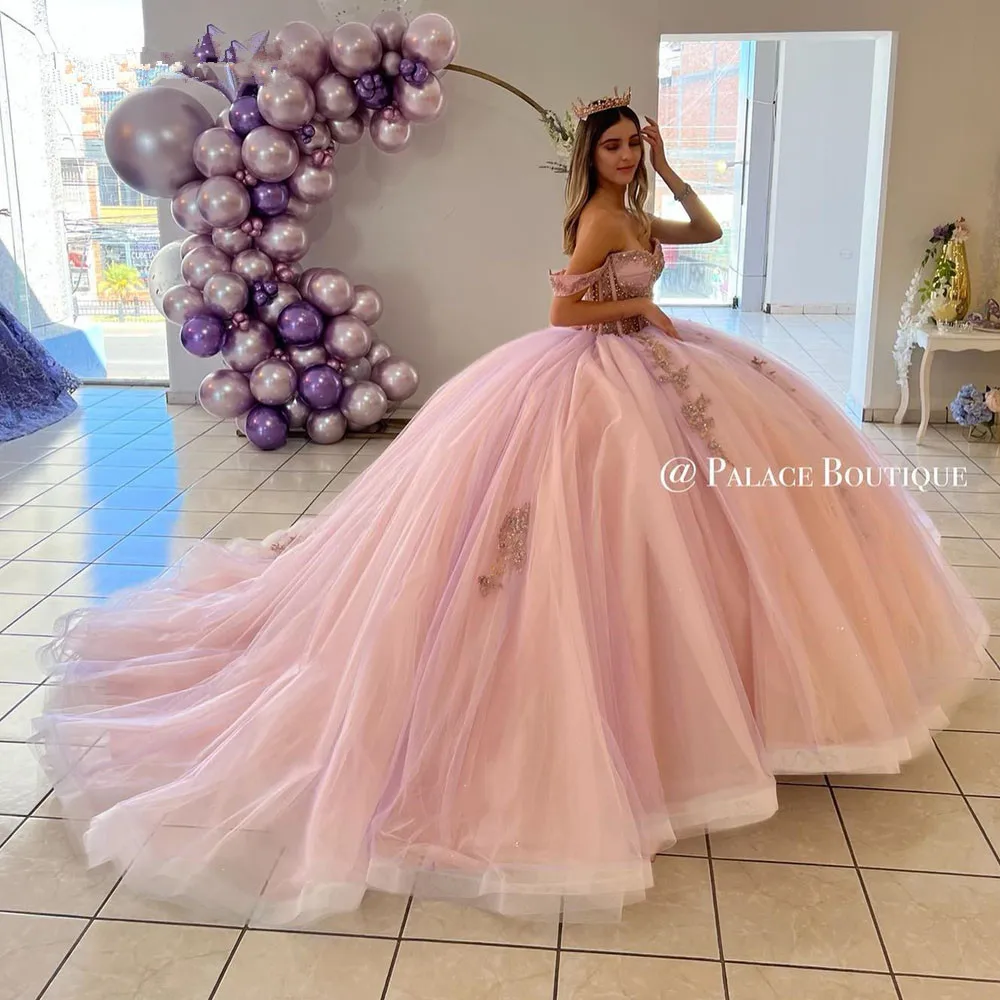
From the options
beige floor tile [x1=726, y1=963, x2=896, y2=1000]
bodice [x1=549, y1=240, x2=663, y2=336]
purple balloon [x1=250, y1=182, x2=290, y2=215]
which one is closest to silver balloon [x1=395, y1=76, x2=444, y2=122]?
purple balloon [x1=250, y1=182, x2=290, y2=215]

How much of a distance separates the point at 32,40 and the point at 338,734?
20.0 ft

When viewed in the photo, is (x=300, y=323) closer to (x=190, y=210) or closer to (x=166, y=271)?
(x=190, y=210)

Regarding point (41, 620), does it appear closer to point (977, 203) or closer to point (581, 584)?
point (581, 584)

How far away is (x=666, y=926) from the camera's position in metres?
2.12

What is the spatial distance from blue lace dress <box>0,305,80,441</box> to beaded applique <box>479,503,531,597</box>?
176 inches

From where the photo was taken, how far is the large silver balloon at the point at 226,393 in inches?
215

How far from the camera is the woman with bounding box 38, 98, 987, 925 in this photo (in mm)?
2146

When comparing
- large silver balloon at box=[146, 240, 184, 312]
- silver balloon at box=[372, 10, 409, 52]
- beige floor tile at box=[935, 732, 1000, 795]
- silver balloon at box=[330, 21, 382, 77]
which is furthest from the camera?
large silver balloon at box=[146, 240, 184, 312]

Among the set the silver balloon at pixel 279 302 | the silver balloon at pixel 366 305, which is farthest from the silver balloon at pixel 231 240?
the silver balloon at pixel 366 305

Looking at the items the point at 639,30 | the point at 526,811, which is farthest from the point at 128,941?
the point at 639,30

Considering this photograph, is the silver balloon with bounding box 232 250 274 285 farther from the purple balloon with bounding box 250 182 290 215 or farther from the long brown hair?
the long brown hair

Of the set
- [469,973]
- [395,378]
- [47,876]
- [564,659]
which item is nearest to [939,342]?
[395,378]

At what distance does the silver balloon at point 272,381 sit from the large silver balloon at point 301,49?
1.33m

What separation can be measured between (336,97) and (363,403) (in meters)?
1.43
